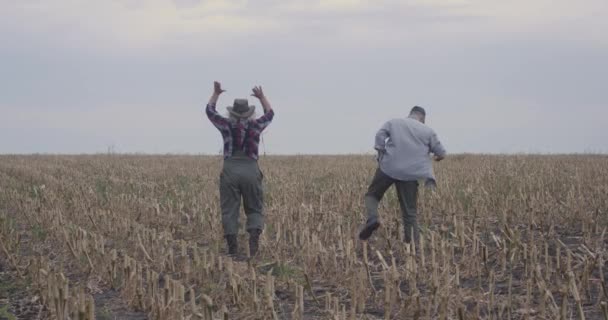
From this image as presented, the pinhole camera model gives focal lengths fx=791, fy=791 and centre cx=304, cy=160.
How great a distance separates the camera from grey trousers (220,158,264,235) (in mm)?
8055

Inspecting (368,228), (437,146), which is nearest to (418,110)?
(437,146)

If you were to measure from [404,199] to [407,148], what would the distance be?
0.54 meters

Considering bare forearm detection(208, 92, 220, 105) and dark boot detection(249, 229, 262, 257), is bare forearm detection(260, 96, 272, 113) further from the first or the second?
dark boot detection(249, 229, 262, 257)

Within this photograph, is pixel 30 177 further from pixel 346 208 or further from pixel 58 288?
pixel 58 288

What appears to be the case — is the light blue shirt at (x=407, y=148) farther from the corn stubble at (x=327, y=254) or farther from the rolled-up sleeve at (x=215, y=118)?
the rolled-up sleeve at (x=215, y=118)

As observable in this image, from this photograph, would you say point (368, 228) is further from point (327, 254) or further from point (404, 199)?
point (327, 254)

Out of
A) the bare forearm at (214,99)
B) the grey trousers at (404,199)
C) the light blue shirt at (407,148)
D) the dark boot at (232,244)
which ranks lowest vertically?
the dark boot at (232,244)

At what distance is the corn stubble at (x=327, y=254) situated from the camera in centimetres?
511

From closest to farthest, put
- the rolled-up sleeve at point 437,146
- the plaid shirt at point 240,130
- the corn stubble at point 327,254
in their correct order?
the corn stubble at point 327,254 → the plaid shirt at point 240,130 → the rolled-up sleeve at point 437,146

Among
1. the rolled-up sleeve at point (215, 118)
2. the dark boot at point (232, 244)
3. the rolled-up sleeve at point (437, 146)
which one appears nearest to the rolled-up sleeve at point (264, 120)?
the rolled-up sleeve at point (215, 118)

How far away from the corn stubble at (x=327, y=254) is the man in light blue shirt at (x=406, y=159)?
0.28 m

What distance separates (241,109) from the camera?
26.2 feet

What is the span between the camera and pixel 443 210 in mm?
9664

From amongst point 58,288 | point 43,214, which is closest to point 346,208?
point 43,214
